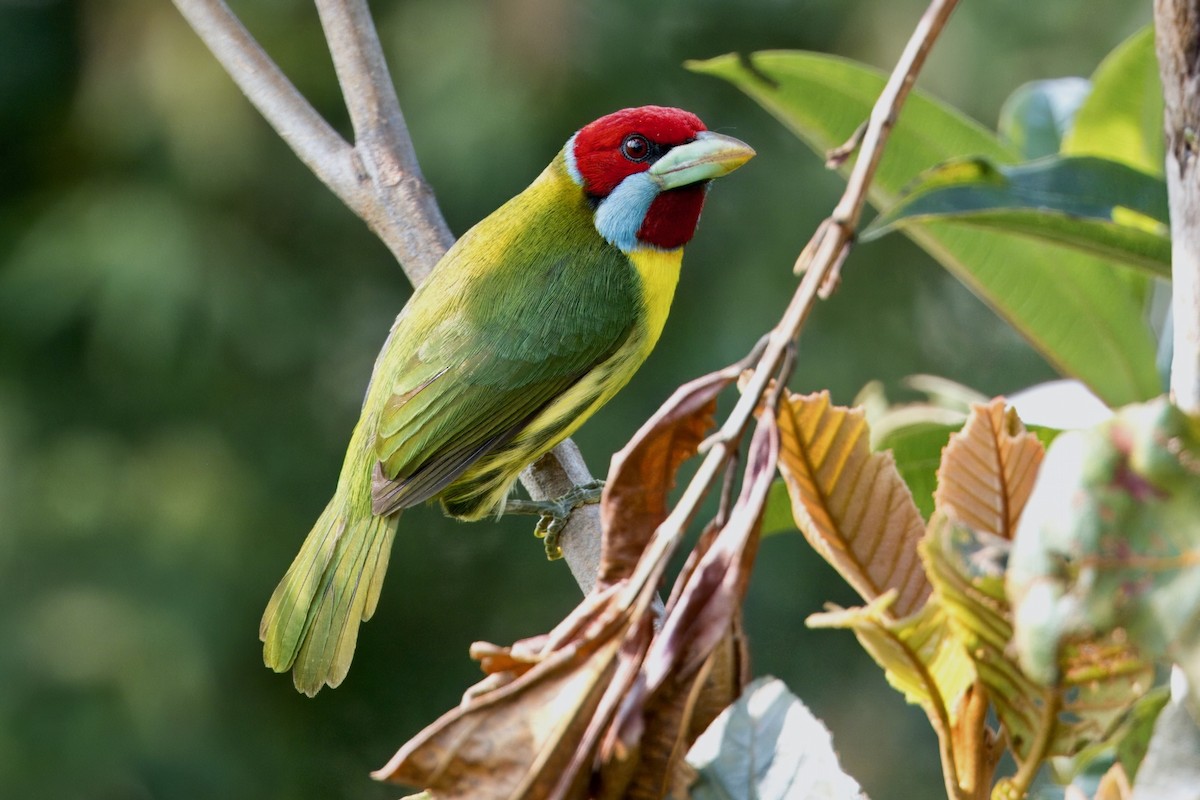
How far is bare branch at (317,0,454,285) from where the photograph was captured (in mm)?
1897

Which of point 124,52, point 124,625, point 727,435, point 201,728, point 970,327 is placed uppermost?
point 124,52

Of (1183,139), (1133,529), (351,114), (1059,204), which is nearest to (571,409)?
(351,114)

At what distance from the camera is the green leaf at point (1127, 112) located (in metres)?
1.78

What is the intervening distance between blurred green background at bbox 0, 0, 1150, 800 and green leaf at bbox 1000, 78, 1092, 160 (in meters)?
3.33

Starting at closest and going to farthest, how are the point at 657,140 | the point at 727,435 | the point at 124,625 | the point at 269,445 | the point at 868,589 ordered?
the point at 727,435, the point at 868,589, the point at 657,140, the point at 124,625, the point at 269,445

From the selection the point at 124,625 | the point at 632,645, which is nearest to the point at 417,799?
the point at 632,645

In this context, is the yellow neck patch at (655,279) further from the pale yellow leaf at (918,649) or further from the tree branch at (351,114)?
the pale yellow leaf at (918,649)

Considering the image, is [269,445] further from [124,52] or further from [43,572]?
[124,52]

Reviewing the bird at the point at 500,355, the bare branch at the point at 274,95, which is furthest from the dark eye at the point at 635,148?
the bare branch at the point at 274,95

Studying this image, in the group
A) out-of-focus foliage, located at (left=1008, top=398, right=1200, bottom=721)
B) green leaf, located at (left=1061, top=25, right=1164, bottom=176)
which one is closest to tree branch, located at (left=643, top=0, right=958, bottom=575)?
out-of-focus foliage, located at (left=1008, top=398, right=1200, bottom=721)

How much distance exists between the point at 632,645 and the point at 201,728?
16.6 feet

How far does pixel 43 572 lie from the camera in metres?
5.42

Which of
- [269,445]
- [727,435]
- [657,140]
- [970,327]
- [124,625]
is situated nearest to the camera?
[727,435]

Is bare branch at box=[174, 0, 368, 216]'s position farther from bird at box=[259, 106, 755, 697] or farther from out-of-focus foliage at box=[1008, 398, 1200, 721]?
out-of-focus foliage at box=[1008, 398, 1200, 721]
